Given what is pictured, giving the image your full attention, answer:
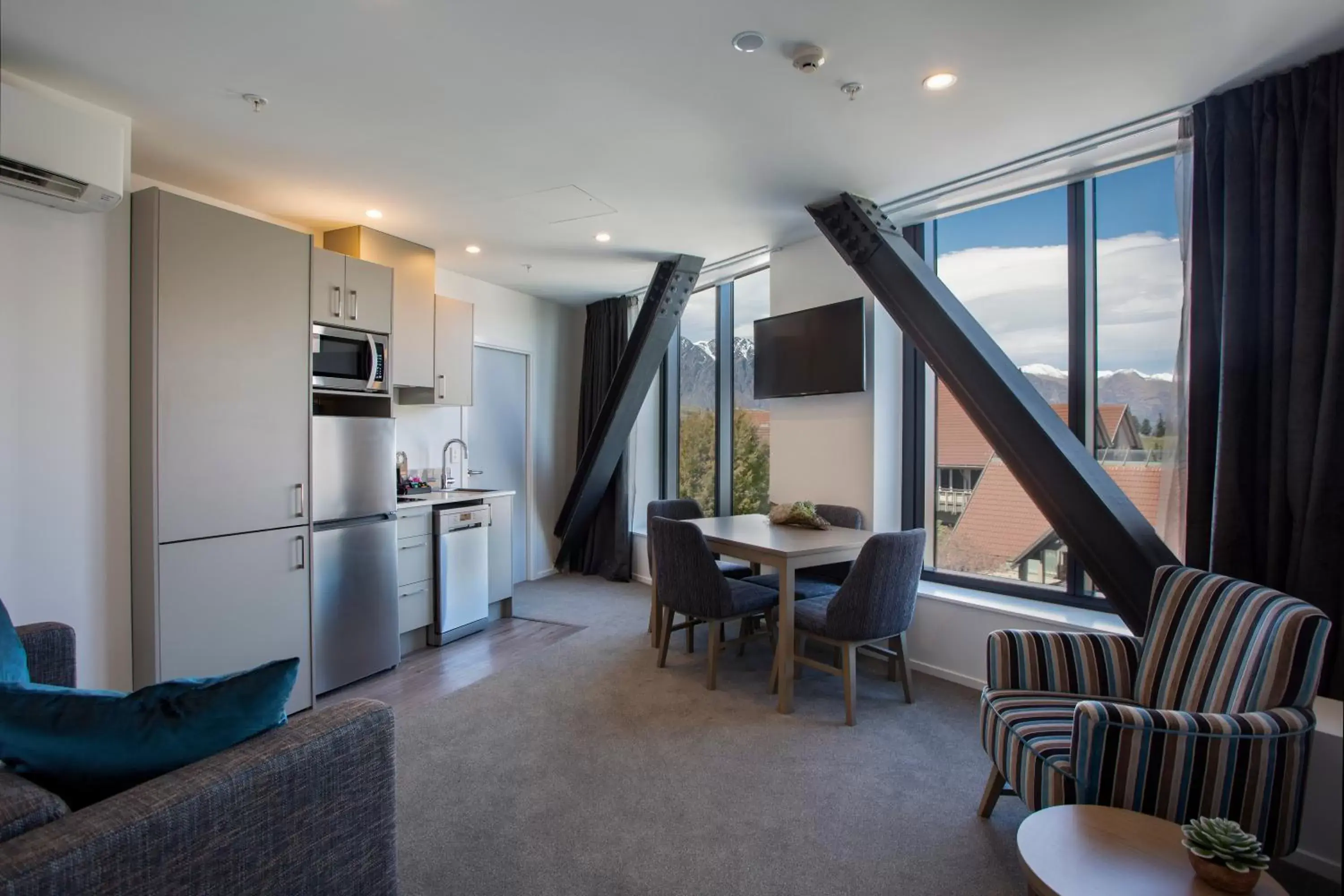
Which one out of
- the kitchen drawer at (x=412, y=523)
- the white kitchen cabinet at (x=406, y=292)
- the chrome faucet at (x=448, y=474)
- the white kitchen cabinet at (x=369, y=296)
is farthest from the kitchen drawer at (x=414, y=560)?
the white kitchen cabinet at (x=369, y=296)

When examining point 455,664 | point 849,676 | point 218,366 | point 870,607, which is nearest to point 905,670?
point 849,676

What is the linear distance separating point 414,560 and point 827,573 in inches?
101

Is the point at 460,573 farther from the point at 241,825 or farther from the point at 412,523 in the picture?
the point at 241,825

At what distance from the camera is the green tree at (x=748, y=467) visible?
4.82 meters

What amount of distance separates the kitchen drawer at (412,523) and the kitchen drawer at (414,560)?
27 millimetres

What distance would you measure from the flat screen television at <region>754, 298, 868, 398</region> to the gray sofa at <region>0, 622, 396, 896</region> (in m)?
3.12

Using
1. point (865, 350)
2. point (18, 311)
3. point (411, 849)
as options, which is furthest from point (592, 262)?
point (411, 849)

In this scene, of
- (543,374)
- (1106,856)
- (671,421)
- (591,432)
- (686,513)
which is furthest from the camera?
(543,374)

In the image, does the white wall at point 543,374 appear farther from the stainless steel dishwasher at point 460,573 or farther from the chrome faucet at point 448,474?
the stainless steel dishwasher at point 460,573

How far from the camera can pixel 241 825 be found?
1104 millimetres

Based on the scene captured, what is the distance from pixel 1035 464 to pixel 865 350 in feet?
4.32

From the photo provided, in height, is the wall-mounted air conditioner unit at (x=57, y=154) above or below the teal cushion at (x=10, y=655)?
above

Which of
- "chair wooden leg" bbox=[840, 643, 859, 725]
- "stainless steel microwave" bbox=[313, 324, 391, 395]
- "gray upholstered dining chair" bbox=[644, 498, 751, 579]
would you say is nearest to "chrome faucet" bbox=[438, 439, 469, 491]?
"stainless steel microwave" bbox=[313, 324, 391, 395]

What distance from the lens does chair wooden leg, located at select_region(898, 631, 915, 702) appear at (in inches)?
119
